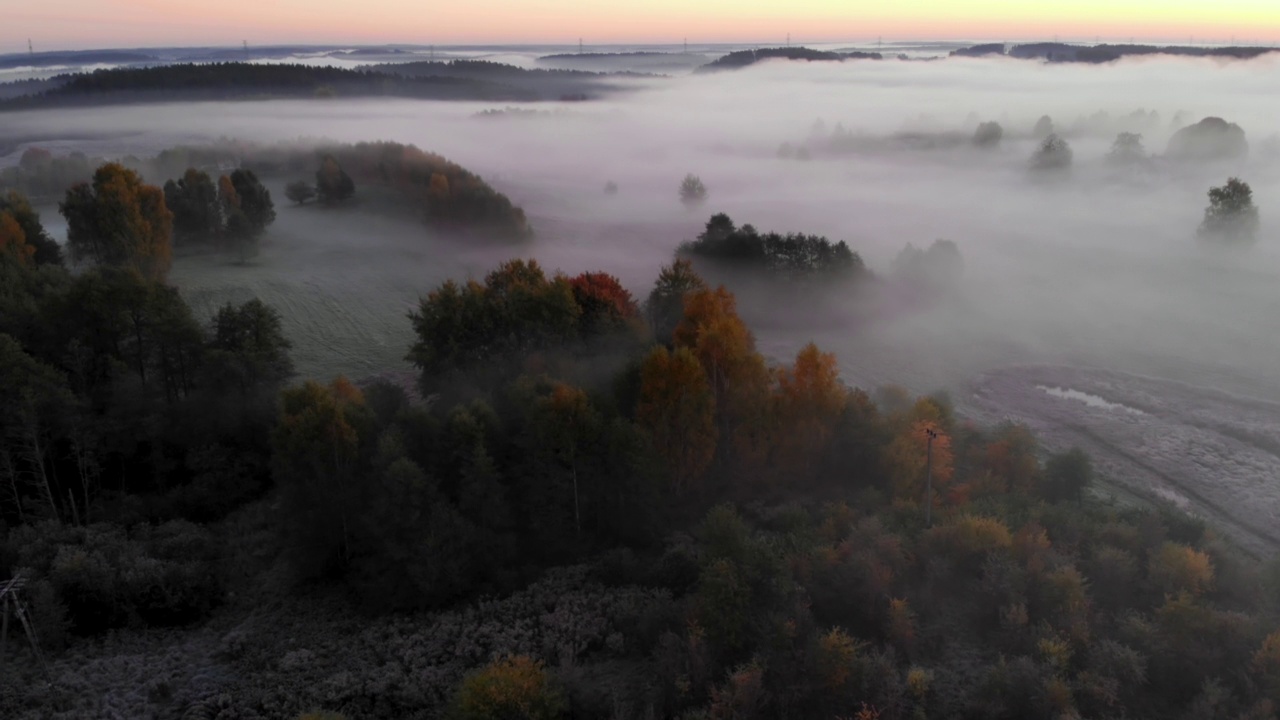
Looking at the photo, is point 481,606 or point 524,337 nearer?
point 481,606

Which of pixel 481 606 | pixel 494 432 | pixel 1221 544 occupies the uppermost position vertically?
pixel 494 432

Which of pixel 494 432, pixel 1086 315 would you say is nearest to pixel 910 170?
pixel 1086 315

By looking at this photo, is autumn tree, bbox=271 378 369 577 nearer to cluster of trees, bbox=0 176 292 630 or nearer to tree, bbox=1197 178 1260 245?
cluster of trees, bbox=0 176 292 630

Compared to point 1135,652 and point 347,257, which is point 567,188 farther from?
point 1135,652

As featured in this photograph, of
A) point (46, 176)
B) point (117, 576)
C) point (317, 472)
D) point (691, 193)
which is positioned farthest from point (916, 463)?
point (46, 176)

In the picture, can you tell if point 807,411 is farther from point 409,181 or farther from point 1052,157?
point 1052,157

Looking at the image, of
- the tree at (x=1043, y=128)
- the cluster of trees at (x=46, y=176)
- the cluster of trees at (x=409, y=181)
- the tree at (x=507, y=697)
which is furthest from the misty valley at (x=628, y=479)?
the tree at (x=1043, y=128)

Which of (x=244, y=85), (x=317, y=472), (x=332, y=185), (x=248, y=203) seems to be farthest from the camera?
(x=244, y=85)
